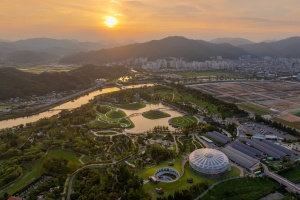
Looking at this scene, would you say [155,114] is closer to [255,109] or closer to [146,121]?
[146,121]

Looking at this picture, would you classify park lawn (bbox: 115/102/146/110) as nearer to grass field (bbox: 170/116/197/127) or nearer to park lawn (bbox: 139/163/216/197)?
grass field (bbox: 170/116/197/127)

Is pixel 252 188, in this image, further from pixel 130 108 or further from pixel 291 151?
pixel 130 108

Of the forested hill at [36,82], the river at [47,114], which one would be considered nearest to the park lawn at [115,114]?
the river at [47,114]

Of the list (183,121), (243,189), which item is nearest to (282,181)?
(243,189)

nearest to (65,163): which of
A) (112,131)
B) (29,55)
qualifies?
(112,131)

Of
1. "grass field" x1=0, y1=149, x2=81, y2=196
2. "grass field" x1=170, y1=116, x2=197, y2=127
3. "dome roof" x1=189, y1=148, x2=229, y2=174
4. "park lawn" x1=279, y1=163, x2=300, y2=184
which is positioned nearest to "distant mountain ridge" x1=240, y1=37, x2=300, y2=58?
"grass field" x1=170, y1=116, x2=197, y2=127
